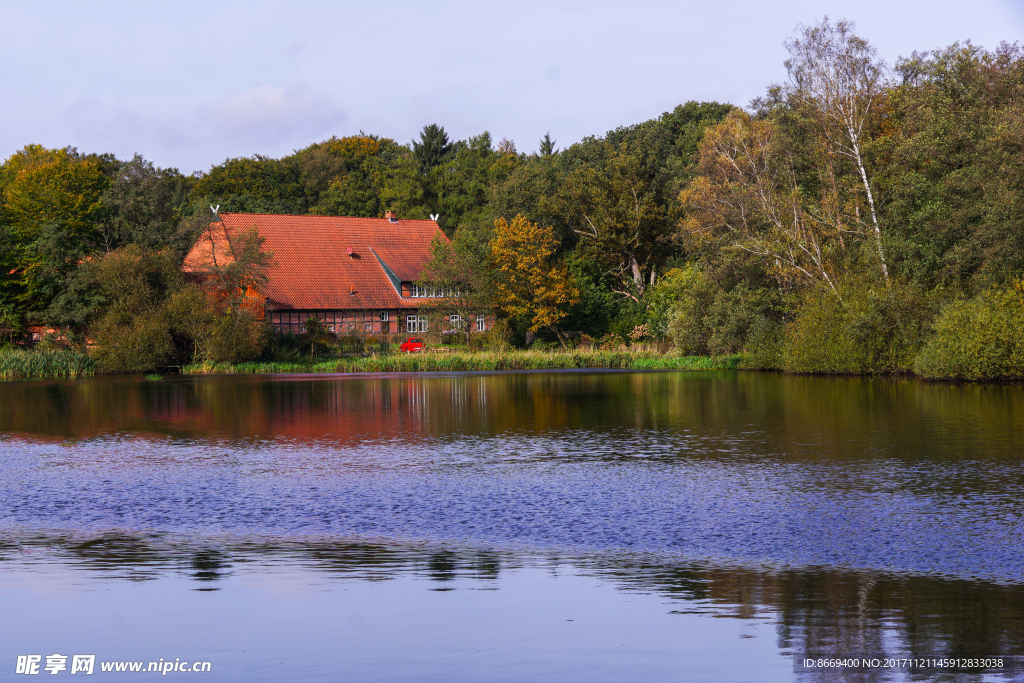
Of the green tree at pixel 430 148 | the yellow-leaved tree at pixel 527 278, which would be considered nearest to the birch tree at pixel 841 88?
the yellow-leaved tree at pixel 527 278

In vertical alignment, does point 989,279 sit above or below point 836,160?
below

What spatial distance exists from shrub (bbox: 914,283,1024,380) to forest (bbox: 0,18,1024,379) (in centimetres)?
9

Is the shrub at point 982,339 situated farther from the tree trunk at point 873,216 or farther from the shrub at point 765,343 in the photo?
the shrub at point 765,343

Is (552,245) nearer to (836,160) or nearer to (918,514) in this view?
(836,160)

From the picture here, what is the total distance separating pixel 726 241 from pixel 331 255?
3271 centimetres

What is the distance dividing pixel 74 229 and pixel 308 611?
2434 inches

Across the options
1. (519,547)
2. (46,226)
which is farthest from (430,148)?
(519,547)

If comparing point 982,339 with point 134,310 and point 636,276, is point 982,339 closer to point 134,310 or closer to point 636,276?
point 636,276

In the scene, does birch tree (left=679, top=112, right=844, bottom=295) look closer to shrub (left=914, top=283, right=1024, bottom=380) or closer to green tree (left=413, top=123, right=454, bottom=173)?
shrub (left=914, top=283, right=1024, bottom=380)

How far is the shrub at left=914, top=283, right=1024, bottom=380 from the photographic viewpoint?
1494 inches

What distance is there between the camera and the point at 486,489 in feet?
53.2

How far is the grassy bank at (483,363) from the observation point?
55.0m

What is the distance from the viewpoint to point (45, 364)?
5347 centimetres

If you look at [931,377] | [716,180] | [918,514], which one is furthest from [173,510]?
[716,180]
